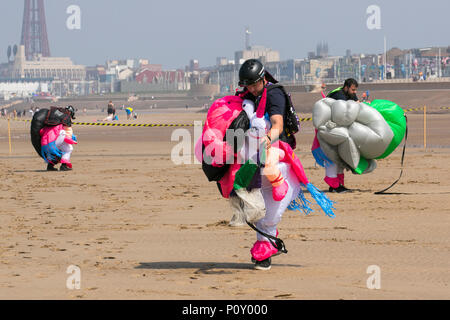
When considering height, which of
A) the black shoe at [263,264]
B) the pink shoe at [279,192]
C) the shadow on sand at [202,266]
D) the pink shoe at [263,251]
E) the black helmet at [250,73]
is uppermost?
the black helmet at [250,73]

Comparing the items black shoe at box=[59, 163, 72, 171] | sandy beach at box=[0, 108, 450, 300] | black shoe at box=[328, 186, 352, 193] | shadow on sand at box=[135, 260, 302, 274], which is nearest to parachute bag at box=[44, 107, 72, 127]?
black shoe at box=[59, 163, 72, 171]

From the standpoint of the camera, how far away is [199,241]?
26.7 feet

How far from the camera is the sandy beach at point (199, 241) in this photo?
5.88 m

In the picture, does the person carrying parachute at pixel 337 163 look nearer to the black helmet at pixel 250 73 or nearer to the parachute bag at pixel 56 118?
the black helmet at pixel 250 73

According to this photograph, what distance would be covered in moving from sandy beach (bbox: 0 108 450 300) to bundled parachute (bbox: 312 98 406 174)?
60 centimetres

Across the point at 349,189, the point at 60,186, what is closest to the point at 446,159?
the point at 349,189

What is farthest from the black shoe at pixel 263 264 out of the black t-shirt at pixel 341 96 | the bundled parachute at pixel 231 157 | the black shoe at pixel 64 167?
the black shoe at pixel 64 167

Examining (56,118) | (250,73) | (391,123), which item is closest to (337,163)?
(391,123)

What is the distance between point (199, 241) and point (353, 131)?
421 cm

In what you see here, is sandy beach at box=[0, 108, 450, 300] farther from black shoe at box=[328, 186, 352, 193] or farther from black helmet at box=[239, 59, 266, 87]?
black helmet at box=[239, 59, 266, 87]

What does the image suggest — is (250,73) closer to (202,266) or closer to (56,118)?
(202,266)

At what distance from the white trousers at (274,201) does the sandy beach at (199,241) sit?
1.23 feet
